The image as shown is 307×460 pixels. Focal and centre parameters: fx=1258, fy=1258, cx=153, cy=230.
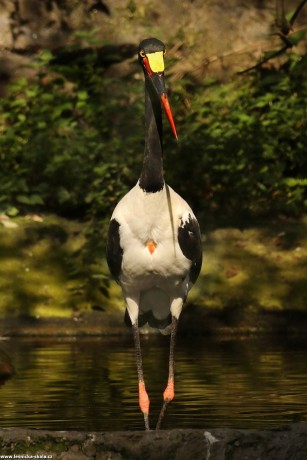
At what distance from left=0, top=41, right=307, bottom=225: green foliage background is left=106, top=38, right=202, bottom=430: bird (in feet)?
20.7

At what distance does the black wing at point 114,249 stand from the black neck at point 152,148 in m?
0.29

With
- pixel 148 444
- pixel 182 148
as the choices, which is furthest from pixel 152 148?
pixel 182 148

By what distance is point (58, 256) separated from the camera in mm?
12875

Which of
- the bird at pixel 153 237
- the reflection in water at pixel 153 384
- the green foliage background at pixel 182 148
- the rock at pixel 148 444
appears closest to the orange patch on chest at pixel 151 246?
the bird at pixel 153 237

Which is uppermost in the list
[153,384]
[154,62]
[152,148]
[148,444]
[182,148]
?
[154,62]

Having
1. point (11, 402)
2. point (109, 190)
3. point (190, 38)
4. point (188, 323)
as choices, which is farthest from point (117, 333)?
point (190, 38)

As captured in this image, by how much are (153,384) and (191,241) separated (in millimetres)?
1966

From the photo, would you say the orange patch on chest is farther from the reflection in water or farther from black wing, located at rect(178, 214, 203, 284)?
the reflection in water

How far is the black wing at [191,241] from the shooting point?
722cm

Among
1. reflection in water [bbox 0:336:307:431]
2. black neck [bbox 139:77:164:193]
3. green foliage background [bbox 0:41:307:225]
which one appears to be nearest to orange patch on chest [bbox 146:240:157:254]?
black neck [bbox 139:77:164:193]

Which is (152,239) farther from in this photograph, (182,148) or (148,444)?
(182,148)

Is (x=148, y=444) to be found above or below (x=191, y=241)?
below

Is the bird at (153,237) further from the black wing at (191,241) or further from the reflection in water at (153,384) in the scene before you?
the reflection in water at (153,384)

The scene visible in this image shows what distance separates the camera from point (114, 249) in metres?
7.27
